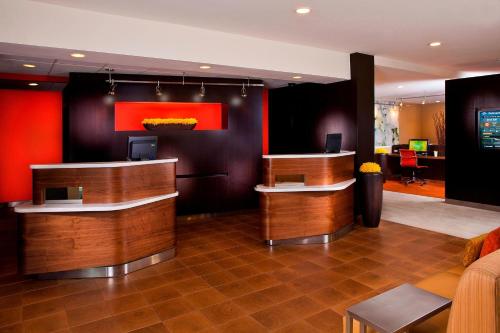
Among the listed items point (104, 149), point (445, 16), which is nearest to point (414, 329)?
point (445, 16)

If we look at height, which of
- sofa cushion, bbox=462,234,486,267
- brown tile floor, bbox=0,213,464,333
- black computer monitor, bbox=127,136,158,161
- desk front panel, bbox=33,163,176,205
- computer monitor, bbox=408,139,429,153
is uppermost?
computer monitor, bbox=408,139,429,153

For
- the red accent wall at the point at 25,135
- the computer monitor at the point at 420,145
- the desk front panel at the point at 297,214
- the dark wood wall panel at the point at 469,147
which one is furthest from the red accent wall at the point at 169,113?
the computer monitor at the point at 420,145

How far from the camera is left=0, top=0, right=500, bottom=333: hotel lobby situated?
10.8 feet

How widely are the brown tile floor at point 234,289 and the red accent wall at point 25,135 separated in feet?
15.6

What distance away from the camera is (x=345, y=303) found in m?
3.43

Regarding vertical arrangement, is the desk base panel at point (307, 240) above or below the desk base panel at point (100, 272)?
above

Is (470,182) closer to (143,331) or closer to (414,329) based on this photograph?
(414,329)

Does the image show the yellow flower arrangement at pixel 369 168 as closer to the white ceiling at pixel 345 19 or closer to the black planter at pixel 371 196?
the black planter at pixel 371 196

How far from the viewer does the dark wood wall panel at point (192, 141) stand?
666 centimetres

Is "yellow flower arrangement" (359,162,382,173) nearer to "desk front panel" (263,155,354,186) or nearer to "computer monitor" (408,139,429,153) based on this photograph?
"desk front panel" (263,155,354,186)

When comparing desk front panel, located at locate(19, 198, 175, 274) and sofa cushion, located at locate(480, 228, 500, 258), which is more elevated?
sofa cushion, located at locate(480, 228, 500, 258)

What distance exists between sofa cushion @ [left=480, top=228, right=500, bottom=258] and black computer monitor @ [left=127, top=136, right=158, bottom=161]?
387 centimetres

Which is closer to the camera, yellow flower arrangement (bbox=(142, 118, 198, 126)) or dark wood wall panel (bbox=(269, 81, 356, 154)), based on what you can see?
dark wood wall panel (bbox=(269, 81, 356, 154))

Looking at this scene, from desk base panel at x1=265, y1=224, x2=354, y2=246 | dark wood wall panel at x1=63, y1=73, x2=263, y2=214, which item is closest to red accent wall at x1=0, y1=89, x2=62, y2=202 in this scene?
dark wood wall panel at x1=63, y1=73, x2=263, y2=214
